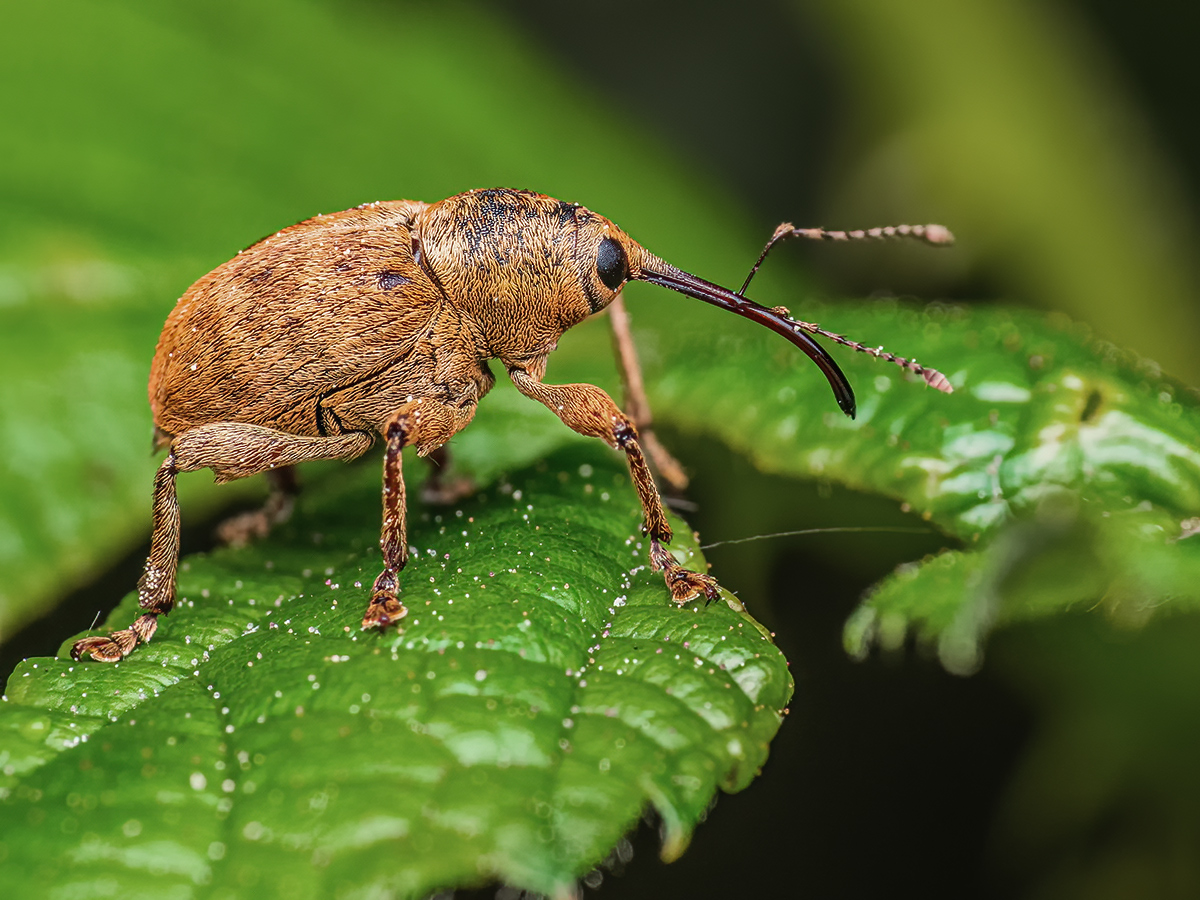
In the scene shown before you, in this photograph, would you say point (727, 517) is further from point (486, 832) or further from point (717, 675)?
point (486, 832)

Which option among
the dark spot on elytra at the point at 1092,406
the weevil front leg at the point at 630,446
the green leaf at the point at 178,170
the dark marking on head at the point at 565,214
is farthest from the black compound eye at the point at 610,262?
the dark spot on elytra at the point at 1092,406

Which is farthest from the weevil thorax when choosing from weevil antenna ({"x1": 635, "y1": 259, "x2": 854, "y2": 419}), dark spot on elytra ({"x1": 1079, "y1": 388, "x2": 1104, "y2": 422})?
dark spot on elytra ({"x1": 1079, "y1": 388, "x2": 1104, "y2": 422})

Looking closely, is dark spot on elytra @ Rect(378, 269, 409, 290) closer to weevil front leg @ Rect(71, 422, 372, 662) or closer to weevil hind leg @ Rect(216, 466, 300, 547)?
weevil front leg @ Rect(71, 422, 372, 662)

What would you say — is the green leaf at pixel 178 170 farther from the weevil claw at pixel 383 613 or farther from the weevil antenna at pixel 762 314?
the weevil claw at pixel 383 613

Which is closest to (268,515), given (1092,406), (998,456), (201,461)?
(201,461)

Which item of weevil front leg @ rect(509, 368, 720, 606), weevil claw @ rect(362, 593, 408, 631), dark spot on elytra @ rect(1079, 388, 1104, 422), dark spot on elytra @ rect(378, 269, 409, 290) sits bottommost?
weevil claw @ rect(362, 593, 408, 631)

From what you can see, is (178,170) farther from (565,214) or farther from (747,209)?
(747,209)

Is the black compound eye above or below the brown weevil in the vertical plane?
above

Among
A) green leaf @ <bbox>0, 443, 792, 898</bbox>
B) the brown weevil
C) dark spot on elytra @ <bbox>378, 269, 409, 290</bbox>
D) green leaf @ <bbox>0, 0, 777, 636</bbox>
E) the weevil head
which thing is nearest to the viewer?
green leaf @ <bbox>0, 443, 792, 898</bbox>

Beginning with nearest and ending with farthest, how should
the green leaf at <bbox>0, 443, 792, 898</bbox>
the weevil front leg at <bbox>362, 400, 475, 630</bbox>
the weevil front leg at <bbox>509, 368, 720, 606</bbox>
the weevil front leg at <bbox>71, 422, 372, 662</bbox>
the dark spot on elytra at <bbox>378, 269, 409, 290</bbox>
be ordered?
1. the green leaf at <bbox>0, 443, 792, 898</bbox>
2. the weevil front leg at <bbox>362, 400, 475, 630</bbox>
3. the weevil front leg at <bbox>509, 368, 720, 606</bbox>
4. the weevil front leg at <bbox>71, 422, 372, 662</bbox>
5. the dark spot on elytra at <bbox>378, 269, 409, 290</bbox>
